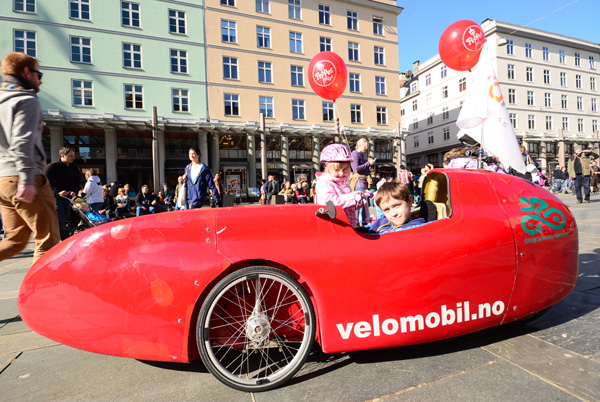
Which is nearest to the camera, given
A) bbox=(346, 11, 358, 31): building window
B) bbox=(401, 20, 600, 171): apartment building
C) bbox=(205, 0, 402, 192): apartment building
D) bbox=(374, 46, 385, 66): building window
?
bbox=(205, 0, 402, 192): apartment building

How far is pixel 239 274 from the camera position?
172 cm

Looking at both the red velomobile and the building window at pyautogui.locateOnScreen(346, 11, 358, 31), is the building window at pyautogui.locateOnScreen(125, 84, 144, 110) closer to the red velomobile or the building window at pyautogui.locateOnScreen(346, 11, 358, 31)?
the building window at pyautogui.locateOnScreen(346, 11, 358, 31)

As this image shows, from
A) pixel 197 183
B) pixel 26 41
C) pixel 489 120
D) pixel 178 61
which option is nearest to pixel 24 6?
pixel 26 41

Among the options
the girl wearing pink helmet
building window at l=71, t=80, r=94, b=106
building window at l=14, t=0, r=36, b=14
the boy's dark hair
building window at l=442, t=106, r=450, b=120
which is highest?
building window at l=14, t=0, r=36, b=14

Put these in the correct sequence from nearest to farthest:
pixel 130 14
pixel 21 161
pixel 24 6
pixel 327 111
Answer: pixel 21 161 < pixel 24 6 < pixel 130 14 < pixel 327 111

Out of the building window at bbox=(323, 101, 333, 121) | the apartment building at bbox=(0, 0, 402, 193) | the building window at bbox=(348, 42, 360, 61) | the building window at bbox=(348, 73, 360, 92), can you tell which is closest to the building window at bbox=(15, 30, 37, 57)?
the apartment building at bbox=(0, 0, 402, 193)

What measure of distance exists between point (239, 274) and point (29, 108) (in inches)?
83.0

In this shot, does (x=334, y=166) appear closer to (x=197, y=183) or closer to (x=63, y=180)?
(x=197, y=183)

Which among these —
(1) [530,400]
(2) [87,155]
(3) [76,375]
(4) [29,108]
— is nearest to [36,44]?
(2) [87,155]

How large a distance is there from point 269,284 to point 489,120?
15.1ft

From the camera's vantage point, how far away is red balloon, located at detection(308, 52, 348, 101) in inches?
347

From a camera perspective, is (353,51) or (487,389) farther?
(353,51)

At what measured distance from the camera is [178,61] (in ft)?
76.6

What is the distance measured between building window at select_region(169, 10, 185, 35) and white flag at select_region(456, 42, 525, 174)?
23443 mm
